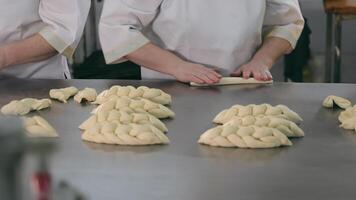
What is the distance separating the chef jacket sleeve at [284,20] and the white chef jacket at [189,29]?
0.21ft

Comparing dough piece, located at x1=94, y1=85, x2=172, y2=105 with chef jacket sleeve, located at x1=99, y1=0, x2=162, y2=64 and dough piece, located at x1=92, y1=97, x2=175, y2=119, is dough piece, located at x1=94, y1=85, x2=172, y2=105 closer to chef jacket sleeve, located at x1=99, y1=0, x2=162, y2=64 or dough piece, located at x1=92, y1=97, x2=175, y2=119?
dough piece, located at x1=92, y1=97, x2=175, y2=119

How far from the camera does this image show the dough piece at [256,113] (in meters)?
1.09

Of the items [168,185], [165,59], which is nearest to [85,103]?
[165,59]

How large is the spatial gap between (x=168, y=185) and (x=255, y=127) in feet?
0.96

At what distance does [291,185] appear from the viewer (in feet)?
2.53

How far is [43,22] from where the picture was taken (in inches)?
60.6

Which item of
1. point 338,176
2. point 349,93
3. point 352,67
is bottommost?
point 352,67

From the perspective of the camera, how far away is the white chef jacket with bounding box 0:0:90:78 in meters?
1.50

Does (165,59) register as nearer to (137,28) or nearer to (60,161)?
(137,28)

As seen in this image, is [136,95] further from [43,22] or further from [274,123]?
[43,22]

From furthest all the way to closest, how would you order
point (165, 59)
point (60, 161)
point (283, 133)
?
point (165, 59) < point (283, 133) < point (60, 161)

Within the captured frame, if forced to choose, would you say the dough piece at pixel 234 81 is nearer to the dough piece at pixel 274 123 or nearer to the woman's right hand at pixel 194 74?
the woman's right hand at pixel 194 74

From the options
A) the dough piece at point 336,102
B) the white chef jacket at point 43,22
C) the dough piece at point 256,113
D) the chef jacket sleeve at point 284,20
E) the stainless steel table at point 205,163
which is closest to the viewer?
the stainless steel table at point 205,163

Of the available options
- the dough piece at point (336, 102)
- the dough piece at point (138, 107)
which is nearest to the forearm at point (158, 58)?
the dough piece at point (138, 107)
